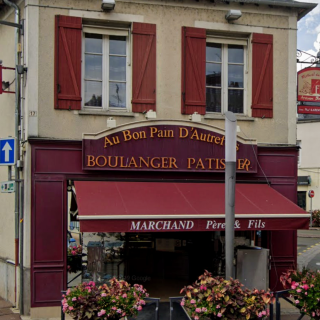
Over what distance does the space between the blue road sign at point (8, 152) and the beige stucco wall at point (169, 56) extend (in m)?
0.57

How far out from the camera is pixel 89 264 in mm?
10594

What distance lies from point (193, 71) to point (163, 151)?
1.85 metres

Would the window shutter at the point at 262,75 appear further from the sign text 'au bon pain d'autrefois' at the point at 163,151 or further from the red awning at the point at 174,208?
Result: the red awning at the point at 174,208

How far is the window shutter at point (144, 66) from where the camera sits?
10.7 meters

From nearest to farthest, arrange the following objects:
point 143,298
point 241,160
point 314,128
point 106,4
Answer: point 143,298 < point 106,4 < point 241,160 < point 314,128

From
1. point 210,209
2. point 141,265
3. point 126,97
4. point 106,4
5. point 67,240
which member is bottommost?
point 141,265

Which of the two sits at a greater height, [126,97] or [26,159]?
[126,97]

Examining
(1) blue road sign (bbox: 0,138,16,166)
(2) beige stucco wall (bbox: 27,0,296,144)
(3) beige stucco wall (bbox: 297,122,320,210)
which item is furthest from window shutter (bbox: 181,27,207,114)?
(3) beige stucco wall (bbox: 297,122,320,210)

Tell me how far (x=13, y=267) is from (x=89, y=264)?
1757mm

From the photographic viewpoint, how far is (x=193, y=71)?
36.0 feet

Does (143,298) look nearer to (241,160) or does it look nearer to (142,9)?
(241,160)

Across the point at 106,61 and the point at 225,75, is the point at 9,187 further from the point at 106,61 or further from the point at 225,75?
the point at 225,75

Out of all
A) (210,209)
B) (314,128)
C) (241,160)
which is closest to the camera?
(210,209)

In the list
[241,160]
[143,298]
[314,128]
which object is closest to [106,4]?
[241,160]
